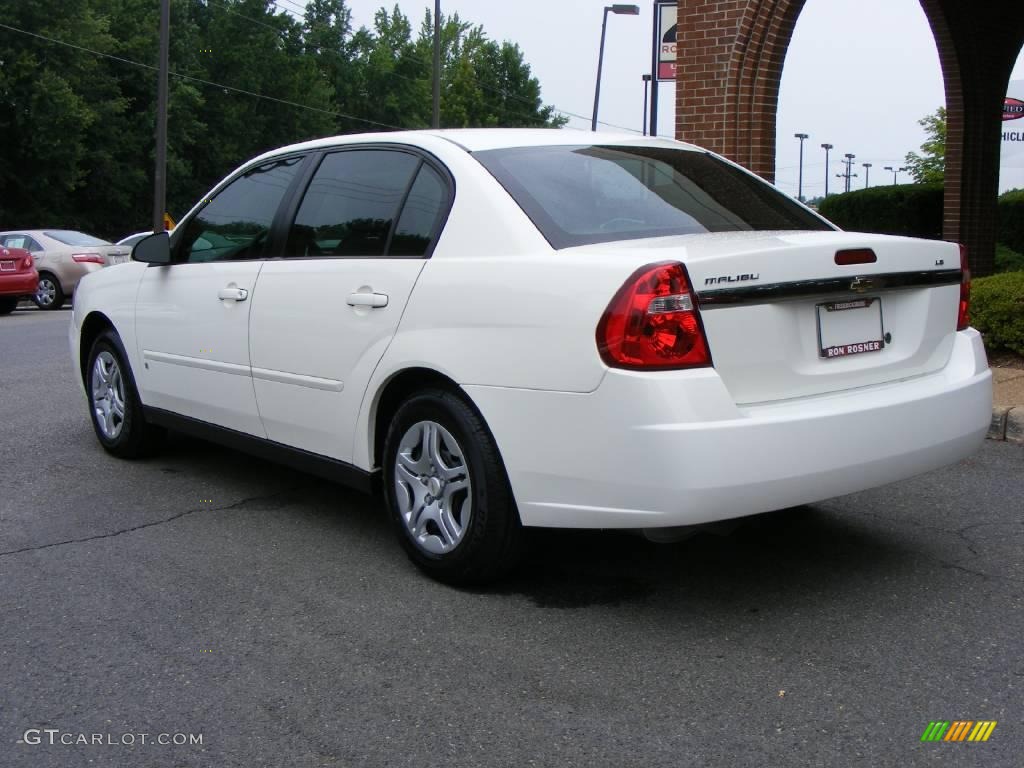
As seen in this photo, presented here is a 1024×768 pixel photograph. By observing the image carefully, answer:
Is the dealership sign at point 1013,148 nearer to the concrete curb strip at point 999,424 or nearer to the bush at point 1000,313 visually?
the bush at point 1000,313

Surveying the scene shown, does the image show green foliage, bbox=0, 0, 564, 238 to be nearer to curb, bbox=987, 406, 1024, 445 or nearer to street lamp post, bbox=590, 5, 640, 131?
street lamp post, bbox=590, 5, 640, 131

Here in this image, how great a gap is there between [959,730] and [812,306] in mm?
1401

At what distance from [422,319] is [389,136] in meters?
1.02

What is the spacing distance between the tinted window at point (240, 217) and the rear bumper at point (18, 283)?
14297mm

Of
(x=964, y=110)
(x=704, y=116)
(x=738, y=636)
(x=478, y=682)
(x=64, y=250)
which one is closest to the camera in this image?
(x=478, y=682)

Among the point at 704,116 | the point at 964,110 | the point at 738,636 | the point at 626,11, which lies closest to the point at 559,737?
the point at 738,636

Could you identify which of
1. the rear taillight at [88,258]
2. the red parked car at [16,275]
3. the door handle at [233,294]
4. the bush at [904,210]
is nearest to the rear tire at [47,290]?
the rear taillight at [88,258]

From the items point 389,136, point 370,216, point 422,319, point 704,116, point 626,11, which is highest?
point 626,11

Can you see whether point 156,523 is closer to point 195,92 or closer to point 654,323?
point 654,323

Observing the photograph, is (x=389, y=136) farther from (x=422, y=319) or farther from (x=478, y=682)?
(x=478, y=682)

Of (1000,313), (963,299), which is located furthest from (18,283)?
(963,299)

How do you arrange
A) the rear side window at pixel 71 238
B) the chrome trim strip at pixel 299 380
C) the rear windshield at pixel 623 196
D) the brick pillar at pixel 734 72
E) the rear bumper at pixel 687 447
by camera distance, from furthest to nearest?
1. the rear side window at pixel 71 238
2. the brick pillar at pixel 734 72
3. the chrome trim strip at pixel 299 380
4. the rear windshield at pixel 623 196
5. the rear bumper at pixel 687 447

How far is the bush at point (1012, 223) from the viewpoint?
18750 mm

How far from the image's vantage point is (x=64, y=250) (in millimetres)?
20750
